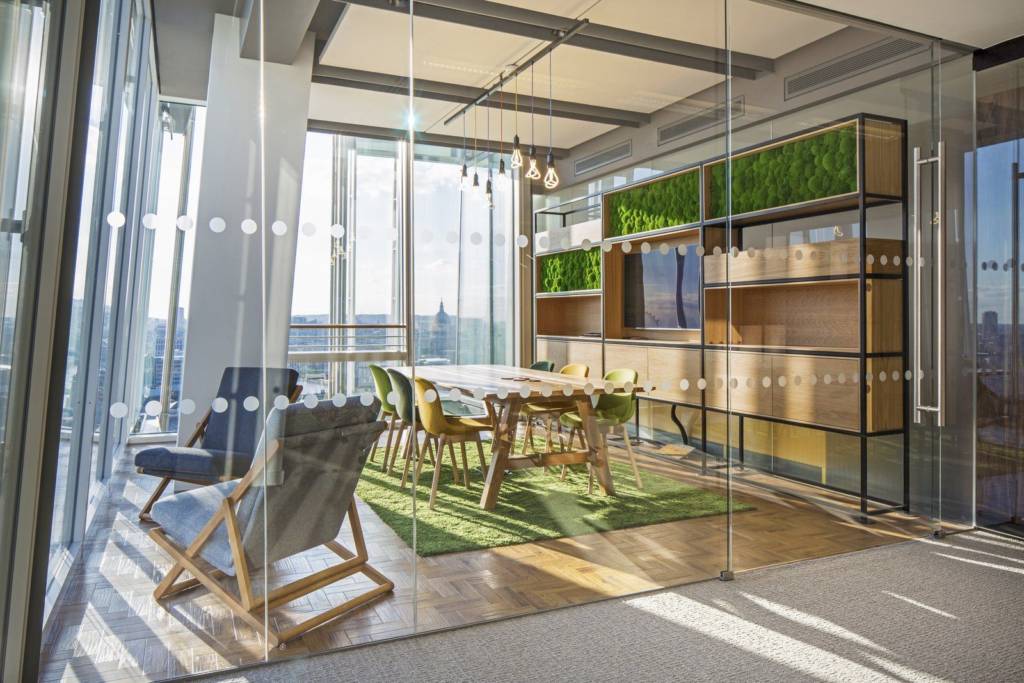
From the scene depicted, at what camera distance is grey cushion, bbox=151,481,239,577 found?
8.77 feet

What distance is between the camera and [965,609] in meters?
3.23

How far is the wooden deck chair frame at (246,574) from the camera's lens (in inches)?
105

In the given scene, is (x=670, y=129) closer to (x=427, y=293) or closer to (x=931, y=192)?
(x=427, y=293)

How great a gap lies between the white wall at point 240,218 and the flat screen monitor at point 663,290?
1.69 m

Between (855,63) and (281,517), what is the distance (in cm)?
434

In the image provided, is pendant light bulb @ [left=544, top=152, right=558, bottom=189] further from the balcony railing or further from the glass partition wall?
the balcony railing

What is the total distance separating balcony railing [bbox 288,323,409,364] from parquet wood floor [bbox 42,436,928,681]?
2.14ft

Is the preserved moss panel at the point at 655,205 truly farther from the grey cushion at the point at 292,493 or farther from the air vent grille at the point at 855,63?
the grey cushion at the point at 292,493

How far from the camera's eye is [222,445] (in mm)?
2732

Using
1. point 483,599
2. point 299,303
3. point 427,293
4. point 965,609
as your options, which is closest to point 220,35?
point 299,303

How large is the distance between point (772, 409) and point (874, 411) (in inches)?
36.7

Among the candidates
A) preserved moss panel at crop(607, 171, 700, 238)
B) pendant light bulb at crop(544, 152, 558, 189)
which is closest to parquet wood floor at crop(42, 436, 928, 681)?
preserved moss panel at crop(607, 171, 700, 238)

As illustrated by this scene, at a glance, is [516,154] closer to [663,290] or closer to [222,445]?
[663,290]

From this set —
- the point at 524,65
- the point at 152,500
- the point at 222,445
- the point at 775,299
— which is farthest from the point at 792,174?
the point at 152,500
